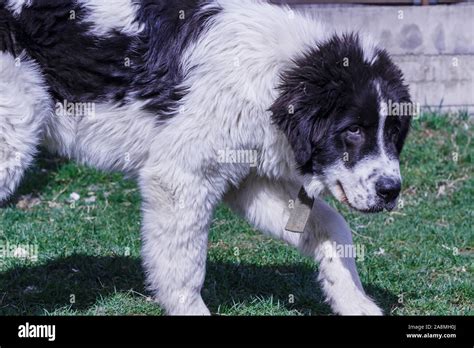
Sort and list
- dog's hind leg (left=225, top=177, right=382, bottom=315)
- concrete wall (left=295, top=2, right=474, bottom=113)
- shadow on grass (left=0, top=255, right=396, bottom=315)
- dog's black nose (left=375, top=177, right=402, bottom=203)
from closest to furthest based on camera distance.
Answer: dog's black nose (left=375, top=177, right=402, bottom=203) < dog's hind leg (left=225, top=177, right=382, bottom=315) < shadow on grass (left=0, top=255, right=396, bottom=315) < concrete wall (left=295, top=2, right=474, bottom=113)

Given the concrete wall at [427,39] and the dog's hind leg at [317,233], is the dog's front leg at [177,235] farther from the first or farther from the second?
the concrete wall at [427,39]

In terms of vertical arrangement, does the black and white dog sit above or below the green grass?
above

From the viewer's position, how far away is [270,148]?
5656mm

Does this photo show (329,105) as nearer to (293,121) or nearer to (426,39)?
(293,121)

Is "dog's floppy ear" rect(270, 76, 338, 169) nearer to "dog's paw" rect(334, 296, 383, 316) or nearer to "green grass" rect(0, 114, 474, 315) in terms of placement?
"dog's paw" rect(334, 296, 383, 316)

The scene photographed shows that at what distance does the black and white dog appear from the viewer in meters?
5.48

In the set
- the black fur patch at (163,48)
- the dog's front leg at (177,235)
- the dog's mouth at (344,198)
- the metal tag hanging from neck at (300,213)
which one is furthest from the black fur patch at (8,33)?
the dog's mouth at (344,198)

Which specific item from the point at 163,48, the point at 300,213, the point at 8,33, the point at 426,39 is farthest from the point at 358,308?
the point at 426,39

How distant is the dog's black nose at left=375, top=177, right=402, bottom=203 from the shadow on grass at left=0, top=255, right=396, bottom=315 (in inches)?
41.9

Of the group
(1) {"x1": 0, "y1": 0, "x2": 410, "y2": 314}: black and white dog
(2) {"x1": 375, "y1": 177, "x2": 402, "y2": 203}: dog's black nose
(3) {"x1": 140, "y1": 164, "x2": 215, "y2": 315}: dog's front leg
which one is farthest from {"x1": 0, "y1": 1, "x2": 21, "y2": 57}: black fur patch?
(2) {"x1": 375, "y1": 177, "x2": 402, "y2": 203}: dog's black nose

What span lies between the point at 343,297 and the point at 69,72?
2044 mm

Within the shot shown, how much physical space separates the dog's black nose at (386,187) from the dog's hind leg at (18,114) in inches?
75.7

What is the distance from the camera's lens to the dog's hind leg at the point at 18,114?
5.55 m
